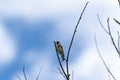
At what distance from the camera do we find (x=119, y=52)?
5047 mm

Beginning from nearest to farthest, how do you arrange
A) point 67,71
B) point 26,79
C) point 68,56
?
1. point 67,71
2. point 68,56
3. point 26,79

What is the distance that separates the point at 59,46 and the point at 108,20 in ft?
3.57

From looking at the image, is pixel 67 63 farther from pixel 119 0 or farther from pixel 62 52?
pixel 119 0

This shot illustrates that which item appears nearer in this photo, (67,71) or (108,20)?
(67,71)

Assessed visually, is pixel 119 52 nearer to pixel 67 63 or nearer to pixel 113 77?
pixel 113 77

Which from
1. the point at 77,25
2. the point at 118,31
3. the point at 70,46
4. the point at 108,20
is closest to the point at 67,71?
the point at 70,46

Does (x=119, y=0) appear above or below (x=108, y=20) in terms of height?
above

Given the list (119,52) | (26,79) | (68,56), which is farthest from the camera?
(119,52)

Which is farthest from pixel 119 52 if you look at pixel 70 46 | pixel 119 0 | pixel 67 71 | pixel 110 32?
pixel 67 71

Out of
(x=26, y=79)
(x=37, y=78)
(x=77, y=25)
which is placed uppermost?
(x=77, y=25)

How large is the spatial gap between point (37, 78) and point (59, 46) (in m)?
1.08

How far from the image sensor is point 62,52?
486 cm

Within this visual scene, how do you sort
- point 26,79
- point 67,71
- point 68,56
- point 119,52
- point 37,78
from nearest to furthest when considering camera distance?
1. point 67,71
2. point 68,56
3. point 26,79
4. point 119,52
5. point 37,78

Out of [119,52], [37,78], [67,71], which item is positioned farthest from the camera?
[37,78]
